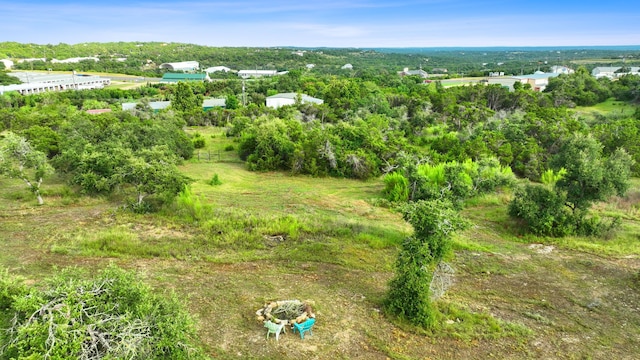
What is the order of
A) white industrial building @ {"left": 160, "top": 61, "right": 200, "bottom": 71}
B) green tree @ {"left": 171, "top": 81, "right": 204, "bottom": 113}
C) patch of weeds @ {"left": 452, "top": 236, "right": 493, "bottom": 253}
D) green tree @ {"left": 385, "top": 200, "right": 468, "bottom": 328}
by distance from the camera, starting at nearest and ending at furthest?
green tree @ {"left": 385, "top": 200, "right": 468, "bottom": 328} → patch of weeds @ {"left": 452, "top": 236, "right": 493, "bottom": 253} → green tree @ {"left": 171, "top": 81, "right": 204, "bottom": 113} → white industrial building @ {"left": 160, "top": 61, "right": 200, "bottom": 71}

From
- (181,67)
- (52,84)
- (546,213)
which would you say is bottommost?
(546,213)

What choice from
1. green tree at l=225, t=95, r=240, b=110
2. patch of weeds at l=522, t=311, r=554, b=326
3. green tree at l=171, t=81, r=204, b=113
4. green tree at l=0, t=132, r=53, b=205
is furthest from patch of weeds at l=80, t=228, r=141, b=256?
green tree at l=225, t=95, r=240, b=110

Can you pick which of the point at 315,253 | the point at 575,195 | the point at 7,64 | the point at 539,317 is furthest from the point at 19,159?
the point at 7,64

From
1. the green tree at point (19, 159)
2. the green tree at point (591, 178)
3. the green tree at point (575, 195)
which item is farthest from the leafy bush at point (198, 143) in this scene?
the green tree at point (591, 178)

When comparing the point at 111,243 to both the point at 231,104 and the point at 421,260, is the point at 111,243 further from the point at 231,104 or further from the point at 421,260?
the point at 231,104

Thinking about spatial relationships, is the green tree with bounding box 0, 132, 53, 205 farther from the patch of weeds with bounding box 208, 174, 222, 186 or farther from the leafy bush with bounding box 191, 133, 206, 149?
the leafy bush with bounding box 191, 133, 206, 149

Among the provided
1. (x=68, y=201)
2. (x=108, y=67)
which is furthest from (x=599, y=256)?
(x=108, y=67)
